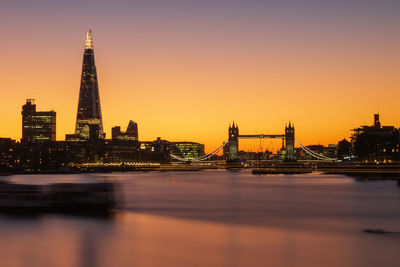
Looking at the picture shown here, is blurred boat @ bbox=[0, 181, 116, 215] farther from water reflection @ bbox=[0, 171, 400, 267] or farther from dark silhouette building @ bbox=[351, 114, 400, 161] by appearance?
dark silhouette building @ bbox=[351, 114, 400, 161]

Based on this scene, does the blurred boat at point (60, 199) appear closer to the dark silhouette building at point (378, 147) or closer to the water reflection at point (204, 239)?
the water reflection at point (204, 239)

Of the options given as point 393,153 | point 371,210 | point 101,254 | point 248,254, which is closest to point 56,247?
point 101,254

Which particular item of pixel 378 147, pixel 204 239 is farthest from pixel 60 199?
pixel 378 147

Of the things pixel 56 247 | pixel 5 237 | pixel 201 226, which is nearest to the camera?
pixel 56 247

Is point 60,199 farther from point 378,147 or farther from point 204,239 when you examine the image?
point 378,147

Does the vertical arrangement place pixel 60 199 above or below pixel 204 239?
above

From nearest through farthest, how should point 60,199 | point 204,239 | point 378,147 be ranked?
point 204,239, point 60,199, point 378,147

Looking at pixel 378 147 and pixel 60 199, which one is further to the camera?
pixel 378 147

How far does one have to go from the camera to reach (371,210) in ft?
144

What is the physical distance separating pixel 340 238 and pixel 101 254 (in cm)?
1169

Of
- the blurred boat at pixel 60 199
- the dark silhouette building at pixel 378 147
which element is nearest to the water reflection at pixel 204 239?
the blurred boat at pixel 60 199

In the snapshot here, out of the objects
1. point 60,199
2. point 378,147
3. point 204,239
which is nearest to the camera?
point 204,239

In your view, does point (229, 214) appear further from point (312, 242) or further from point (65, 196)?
point (312, 242)

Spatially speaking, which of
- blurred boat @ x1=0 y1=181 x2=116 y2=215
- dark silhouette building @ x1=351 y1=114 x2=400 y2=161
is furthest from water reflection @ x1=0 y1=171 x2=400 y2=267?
dark silhouette building @ x1=351 y1=114 x2=400 y2=161
